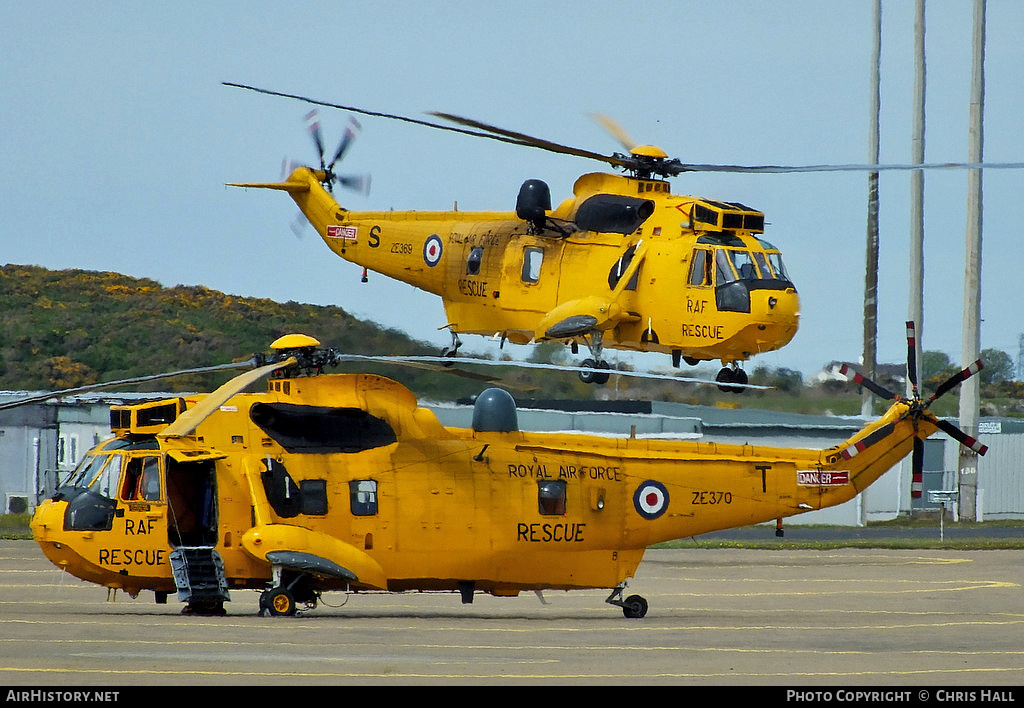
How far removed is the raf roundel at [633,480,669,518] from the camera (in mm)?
24652

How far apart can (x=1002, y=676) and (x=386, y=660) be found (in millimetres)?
7120

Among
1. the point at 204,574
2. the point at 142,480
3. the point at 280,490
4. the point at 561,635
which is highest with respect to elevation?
the point at 142,480

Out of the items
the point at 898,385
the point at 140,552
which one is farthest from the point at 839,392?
the point at 140,552

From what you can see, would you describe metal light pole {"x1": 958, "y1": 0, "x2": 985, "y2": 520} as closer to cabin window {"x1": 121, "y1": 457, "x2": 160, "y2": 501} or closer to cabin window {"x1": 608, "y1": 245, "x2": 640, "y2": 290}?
cabin window {"x1": 608, "y1": 245, "x2": 640, "y2": 290}

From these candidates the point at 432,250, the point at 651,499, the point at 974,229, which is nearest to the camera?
the point at 651,499

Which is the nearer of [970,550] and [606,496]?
[606,496]

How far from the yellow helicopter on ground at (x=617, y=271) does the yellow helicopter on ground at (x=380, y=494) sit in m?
1.85

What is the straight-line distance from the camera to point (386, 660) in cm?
1839

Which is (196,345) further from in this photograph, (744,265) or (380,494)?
(744,265)

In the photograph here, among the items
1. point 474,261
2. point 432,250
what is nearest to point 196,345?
point 432,250

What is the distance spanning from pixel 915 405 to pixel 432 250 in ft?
30.5

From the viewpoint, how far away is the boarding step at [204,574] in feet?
74.7

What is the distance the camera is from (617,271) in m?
26.2
